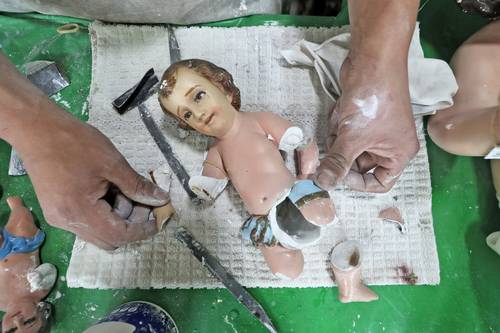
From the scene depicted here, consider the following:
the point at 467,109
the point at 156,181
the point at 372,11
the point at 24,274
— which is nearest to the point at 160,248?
the point at 156,181

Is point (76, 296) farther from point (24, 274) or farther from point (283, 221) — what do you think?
point (283, 221)

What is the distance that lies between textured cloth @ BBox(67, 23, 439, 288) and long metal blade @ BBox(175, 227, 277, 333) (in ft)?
0.07

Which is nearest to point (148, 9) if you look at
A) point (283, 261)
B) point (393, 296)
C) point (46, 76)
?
point (46, 76)

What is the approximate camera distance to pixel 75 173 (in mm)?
946

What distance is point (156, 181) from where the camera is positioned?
128 cm

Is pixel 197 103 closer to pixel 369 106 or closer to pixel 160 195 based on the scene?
pixel 160 195

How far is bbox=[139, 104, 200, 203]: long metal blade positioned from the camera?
127 centimetres

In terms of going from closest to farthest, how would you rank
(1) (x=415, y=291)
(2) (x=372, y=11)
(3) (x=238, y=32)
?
(2) (x=372, y=11) < (1) (x=415, y=291) < (3) (x=238, y=32)

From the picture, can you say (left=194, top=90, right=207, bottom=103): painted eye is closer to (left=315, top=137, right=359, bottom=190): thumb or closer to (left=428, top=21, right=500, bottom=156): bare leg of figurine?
(left=315, top=137, right=359, bottom=190): thumb

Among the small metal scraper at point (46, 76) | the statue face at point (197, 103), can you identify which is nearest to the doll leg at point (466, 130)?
the statue face at point (197, 103)

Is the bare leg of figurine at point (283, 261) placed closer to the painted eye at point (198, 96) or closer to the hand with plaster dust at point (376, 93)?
the hand with plaster dust at point (376, 93)

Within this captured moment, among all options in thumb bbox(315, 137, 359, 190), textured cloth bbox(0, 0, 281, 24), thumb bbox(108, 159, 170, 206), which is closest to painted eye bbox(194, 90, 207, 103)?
thumb bbox(108, 159, 170, 206)

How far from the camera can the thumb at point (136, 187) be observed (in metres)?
1.01

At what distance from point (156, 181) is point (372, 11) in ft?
2.36
